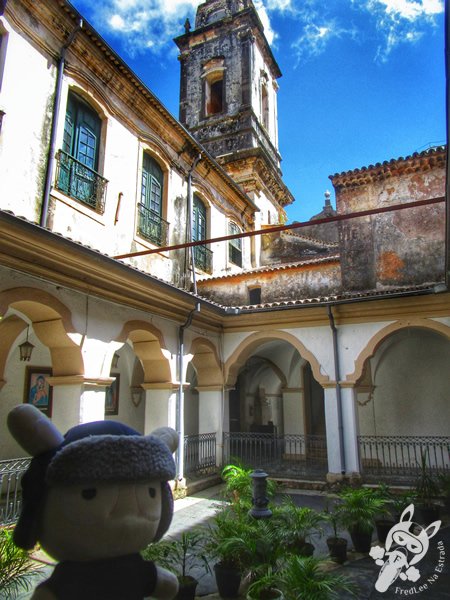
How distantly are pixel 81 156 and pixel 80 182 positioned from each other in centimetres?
63

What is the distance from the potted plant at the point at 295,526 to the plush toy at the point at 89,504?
9.67 ft

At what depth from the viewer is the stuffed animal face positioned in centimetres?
214

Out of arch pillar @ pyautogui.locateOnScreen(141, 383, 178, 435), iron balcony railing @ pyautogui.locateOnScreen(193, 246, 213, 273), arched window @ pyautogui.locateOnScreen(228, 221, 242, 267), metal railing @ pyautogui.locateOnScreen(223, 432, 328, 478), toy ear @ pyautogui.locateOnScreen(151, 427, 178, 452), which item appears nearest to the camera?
toy ear @ pyautogui.locateOnScreen(151, 427, 178, 452)

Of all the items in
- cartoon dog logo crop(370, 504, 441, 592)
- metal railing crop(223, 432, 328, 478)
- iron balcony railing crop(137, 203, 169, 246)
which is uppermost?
iron balcony railing crop(137, 203, 169, 246)

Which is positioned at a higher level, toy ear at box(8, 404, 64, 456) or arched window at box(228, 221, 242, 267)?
arched window at box(228, 221, 242, 267)

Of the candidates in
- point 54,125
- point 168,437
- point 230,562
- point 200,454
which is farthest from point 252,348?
point 168,437

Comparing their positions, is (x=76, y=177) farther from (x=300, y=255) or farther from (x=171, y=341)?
(x=300, y=255)

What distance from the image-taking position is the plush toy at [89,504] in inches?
84.4

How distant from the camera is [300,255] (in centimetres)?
1700

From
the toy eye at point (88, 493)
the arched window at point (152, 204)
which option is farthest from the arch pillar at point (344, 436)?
the toy eye at point (88, 493)

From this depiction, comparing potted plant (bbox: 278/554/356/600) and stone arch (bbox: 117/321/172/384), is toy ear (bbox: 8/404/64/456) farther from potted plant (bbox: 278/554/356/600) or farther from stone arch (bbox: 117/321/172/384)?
stone arch (bbox: 117/321/172/384)

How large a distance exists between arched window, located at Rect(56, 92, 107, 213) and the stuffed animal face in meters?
6.98

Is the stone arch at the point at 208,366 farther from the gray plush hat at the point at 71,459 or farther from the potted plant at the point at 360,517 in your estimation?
the gray plush hat at the point at 71,459

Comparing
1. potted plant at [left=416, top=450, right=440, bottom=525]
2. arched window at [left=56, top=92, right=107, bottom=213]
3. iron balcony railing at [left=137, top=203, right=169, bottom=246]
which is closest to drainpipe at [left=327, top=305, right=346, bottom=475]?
potted plant at [left=416, top=450, right=440, bottom=525]
